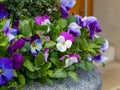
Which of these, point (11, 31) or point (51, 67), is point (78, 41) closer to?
point (51, 67)

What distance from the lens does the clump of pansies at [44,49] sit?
1233 millimetres

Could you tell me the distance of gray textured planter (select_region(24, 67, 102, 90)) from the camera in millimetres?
1306

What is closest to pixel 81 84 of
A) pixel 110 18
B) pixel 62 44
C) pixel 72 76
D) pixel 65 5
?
pixel 72 76

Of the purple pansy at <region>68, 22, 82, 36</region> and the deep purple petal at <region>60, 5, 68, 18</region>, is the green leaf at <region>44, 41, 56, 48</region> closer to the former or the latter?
the purple pansy at <region>68, 22, 82, 36</region>

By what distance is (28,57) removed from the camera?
1.32 meters

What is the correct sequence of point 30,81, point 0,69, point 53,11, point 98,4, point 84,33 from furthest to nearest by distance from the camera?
1. point 98,4
2. point 53,11
3. point 84,33
4. point 30,81
5. point 0,69

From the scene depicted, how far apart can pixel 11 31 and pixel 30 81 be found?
0.72 feet

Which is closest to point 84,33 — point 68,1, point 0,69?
point 68,1

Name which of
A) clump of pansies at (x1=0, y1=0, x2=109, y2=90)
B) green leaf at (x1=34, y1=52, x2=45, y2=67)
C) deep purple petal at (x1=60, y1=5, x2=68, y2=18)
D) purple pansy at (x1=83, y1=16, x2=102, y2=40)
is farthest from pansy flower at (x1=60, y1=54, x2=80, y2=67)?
deep purple petal at (x1=60, y1=5, x2=68, y2=18)

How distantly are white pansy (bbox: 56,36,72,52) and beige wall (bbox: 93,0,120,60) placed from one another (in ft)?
9.37

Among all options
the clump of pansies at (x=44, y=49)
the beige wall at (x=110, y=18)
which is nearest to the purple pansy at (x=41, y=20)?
the clump of pansies at (x=44, y=49)

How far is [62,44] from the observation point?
1.39m

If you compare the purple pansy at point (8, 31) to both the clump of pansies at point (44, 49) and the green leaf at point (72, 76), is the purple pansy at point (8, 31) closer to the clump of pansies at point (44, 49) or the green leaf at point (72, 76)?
the clump of pansies at point (44, 49)

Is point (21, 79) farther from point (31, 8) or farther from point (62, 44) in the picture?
point (31, 8)
